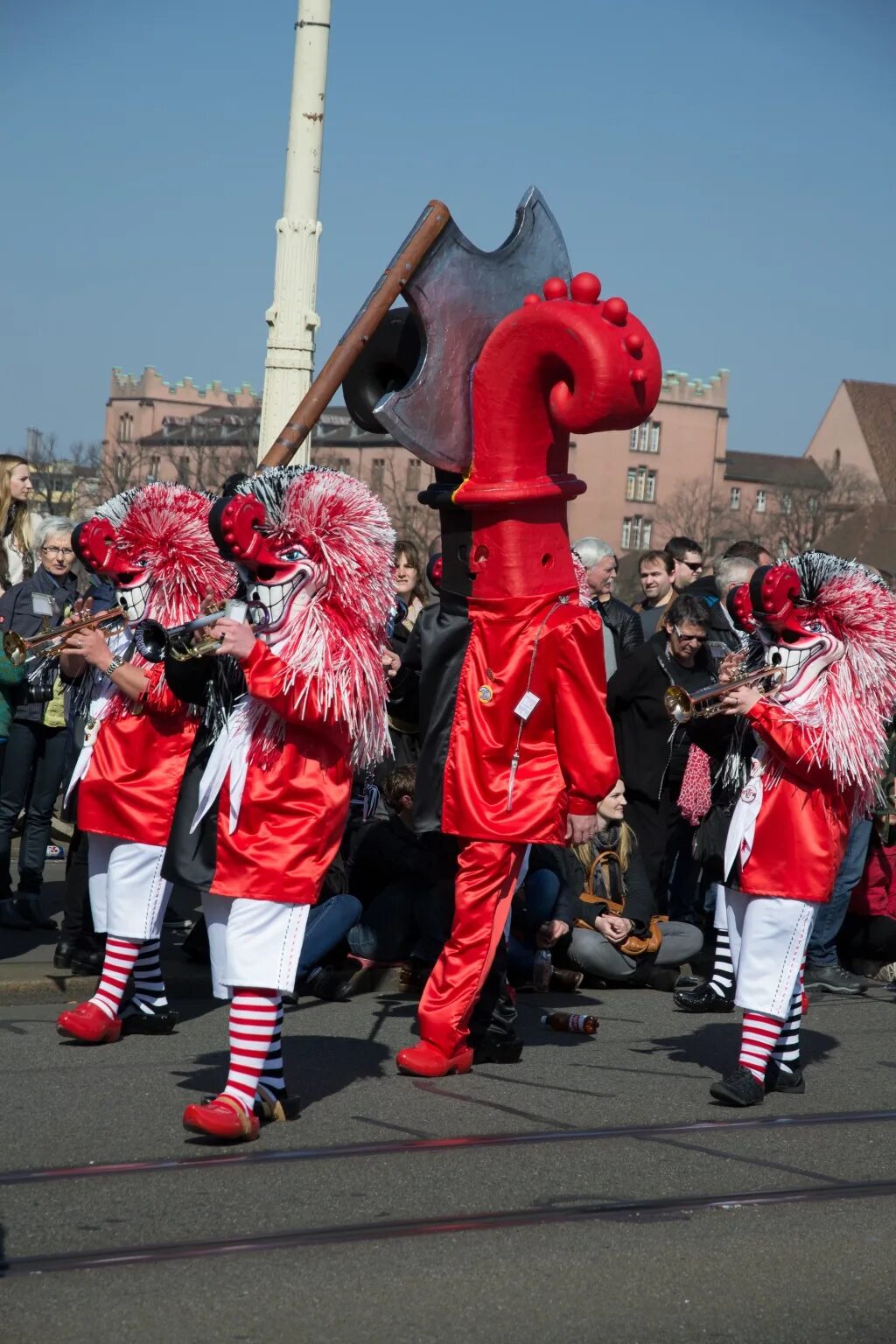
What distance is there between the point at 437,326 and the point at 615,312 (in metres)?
0.65

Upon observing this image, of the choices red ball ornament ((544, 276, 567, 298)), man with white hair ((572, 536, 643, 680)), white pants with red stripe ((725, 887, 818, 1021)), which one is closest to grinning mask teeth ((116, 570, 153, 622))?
red ball ornament ((544, 276, 567, 298))

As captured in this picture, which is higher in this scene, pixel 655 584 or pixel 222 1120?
pixel 655 584

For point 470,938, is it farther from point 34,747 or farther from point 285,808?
point 34,747

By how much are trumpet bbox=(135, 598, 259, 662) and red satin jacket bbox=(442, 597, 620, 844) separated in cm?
108

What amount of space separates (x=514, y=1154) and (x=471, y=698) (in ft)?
5.67

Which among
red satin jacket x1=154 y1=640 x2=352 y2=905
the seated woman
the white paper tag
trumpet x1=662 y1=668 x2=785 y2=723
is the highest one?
trumpet x1=662 y1=668 x2=785 y2=723

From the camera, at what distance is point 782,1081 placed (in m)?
6.52

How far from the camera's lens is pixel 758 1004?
624cm

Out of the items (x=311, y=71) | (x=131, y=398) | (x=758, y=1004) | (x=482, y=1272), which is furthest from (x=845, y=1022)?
(x=131, y=398)

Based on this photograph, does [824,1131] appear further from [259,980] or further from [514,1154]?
[259,980]

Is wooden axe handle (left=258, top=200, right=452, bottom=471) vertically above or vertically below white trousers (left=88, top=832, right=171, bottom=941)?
above

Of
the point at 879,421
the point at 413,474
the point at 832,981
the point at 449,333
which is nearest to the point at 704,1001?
the point at 832,981

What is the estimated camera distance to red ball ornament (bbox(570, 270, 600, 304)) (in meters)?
6.23

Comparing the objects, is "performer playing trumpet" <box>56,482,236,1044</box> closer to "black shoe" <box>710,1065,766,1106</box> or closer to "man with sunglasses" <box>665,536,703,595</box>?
"black shoe" <box>710,1065,766,1106</box>
